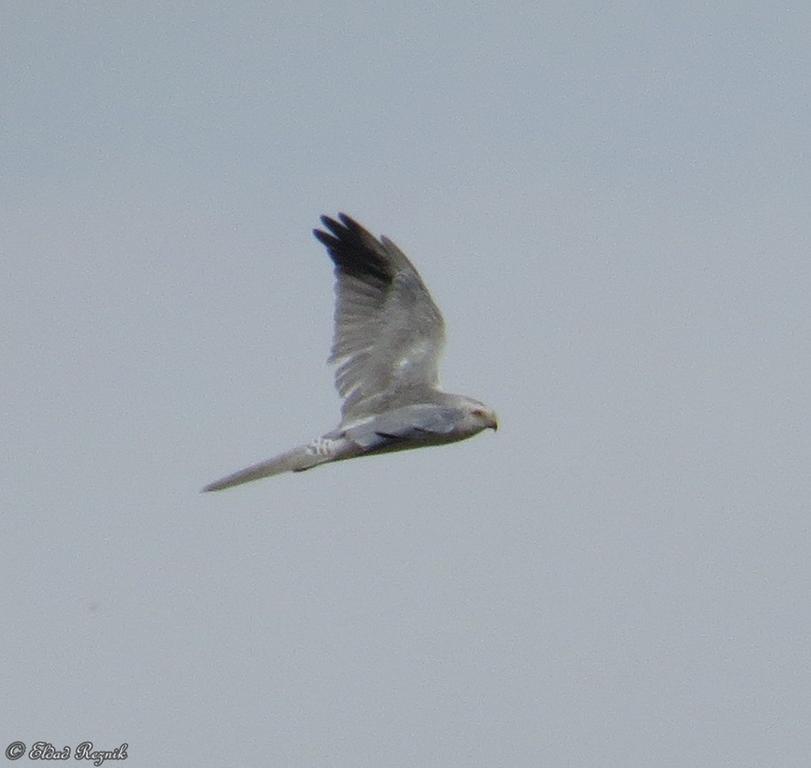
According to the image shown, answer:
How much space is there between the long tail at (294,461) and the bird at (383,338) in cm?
41

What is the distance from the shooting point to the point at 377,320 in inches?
493

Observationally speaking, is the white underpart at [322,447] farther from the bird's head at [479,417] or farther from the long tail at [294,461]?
the bird's head at [479,417]

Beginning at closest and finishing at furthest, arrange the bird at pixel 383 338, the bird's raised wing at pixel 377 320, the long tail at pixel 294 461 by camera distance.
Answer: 1. the long tail at pixel 294 461
2. the bird at pixel 383 338
3. the bird's raised wing at pixel 377 320

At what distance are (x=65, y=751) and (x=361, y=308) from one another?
4.81 meters

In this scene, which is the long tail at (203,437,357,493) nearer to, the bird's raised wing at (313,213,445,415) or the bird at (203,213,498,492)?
the bird at (203,213,498,492)

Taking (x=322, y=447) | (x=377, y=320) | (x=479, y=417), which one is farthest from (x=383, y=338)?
(x=322, y=447)

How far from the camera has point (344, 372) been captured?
12516 millimetres

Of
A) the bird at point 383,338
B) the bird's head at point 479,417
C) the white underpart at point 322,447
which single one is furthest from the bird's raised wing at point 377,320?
the white underpart at point 322,447

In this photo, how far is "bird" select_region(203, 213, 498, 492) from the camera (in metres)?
11.9

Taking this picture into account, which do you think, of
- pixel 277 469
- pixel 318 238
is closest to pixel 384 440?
pixel 277 469

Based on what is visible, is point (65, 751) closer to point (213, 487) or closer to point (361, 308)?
point (213, 487)

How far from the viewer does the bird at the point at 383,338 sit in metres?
11.9

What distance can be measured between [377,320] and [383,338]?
18 centimetres

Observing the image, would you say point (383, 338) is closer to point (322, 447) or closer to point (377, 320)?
point (377, 320)
